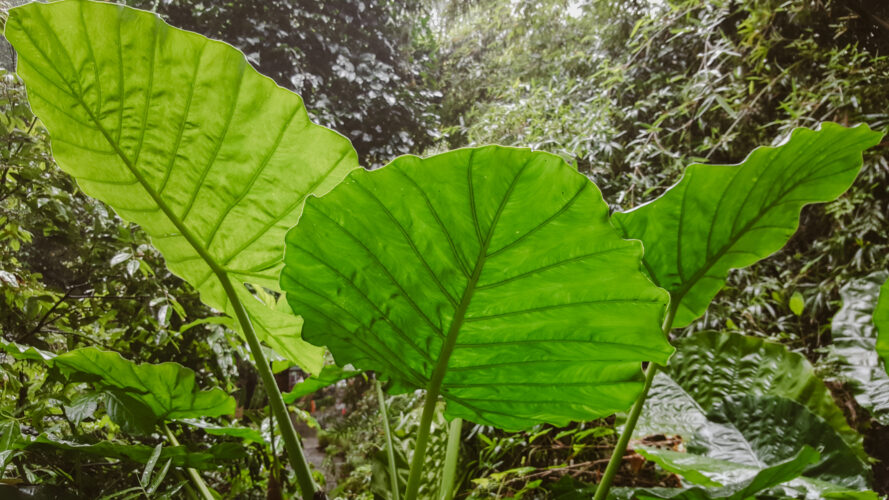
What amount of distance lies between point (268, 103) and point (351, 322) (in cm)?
25

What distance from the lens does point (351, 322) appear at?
1.67ft

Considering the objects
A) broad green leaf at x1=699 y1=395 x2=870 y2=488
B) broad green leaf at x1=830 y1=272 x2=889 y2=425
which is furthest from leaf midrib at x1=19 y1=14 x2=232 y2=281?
broad green leaf at x1=830 y1=272 x2=889 y2=425

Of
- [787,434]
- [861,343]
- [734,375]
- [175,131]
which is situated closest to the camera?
[175,131]

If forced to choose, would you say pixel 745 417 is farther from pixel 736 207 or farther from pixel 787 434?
pixel 736 207

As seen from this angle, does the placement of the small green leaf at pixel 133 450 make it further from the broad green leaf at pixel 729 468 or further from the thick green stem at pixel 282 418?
the broad green leaf at pixel 729 468

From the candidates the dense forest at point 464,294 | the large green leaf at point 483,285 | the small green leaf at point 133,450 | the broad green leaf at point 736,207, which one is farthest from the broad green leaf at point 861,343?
the small green leaf at point 133,450

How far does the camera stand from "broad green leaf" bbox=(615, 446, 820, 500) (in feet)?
1.67

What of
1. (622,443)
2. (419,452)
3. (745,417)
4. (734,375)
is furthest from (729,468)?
(734,375)

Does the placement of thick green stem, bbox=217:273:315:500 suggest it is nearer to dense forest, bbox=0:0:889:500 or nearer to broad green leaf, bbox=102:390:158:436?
dense forest, bbox=0:0:889:500

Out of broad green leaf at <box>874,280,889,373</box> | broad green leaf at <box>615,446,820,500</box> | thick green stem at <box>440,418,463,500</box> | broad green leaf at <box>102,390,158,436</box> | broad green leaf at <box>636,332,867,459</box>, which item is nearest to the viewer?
broad green leaf at <box>615,446,820,500</box>

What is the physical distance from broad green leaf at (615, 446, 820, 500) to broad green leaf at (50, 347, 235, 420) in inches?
24.8

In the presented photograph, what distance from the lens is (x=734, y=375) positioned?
112 centimetres

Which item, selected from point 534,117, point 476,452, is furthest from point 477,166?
point 534,117

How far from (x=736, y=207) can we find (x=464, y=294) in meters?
0.43
